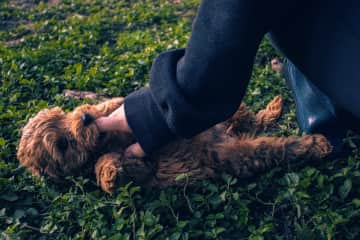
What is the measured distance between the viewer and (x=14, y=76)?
3.75 meters

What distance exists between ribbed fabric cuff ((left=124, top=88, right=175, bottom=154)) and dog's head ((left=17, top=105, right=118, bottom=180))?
0.98ft

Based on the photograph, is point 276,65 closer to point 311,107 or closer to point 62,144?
point 311,107

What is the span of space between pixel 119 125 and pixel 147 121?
267 mm

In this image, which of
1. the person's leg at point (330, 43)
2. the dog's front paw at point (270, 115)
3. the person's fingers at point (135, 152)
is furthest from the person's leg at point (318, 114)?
the person's fingers at point (135, 152)

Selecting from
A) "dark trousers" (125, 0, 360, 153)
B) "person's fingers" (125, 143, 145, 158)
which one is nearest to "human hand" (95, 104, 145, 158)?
"person's fingers" (125, 143, 145, 158)

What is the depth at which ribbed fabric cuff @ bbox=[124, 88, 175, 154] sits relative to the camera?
2119mm

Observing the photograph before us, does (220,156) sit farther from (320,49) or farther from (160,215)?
(320,49)

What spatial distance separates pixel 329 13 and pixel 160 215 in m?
1.39

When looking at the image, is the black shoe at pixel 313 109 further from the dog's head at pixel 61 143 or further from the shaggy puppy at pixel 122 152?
the dog's head at pixel 61 143

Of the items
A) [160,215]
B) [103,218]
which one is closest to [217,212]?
[160,215]

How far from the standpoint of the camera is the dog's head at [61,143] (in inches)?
93.9

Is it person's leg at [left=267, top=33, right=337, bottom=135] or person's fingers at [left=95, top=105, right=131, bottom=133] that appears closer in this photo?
person's fingers at [left=95, top=105, right=131, bottom=133]

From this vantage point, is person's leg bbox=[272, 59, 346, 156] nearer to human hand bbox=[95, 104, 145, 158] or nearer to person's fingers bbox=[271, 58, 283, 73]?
person's fingers bbox=[271, 58, 283, 73]

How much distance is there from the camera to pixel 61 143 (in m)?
2.42
